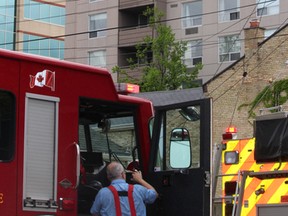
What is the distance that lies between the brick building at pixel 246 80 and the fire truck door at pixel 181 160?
1827cm

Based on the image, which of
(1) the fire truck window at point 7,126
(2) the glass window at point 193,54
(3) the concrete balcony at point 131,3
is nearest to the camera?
(1) the fire truck window at point 7,126

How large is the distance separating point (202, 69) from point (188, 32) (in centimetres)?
275

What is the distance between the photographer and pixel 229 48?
37.9 meters

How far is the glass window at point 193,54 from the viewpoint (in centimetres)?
3884

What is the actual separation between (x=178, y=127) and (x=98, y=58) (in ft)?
119

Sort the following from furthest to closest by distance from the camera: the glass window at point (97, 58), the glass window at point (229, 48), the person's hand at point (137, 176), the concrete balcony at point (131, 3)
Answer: the glass window at point (97, 58), the concrete balcony at point (131, 3), the glass window at point (229, 48), the person's hand at point (137, 176)

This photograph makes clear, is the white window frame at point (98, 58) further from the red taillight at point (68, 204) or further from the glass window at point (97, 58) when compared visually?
the red taillight at point (68, 204)

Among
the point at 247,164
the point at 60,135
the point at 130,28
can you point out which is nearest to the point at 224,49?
the point at 130,28

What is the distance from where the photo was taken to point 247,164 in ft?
28.2

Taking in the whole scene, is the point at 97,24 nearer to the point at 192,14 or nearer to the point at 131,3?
the point at 131,3

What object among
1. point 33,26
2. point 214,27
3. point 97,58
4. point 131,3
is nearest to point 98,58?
point 97,58

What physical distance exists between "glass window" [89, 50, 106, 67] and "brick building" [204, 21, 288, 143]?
16895 mm

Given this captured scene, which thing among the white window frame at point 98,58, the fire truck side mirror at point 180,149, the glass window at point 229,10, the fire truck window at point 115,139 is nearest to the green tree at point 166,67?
the glass window at point 229,10

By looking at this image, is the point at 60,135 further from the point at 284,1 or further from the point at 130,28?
the point at 130,28
